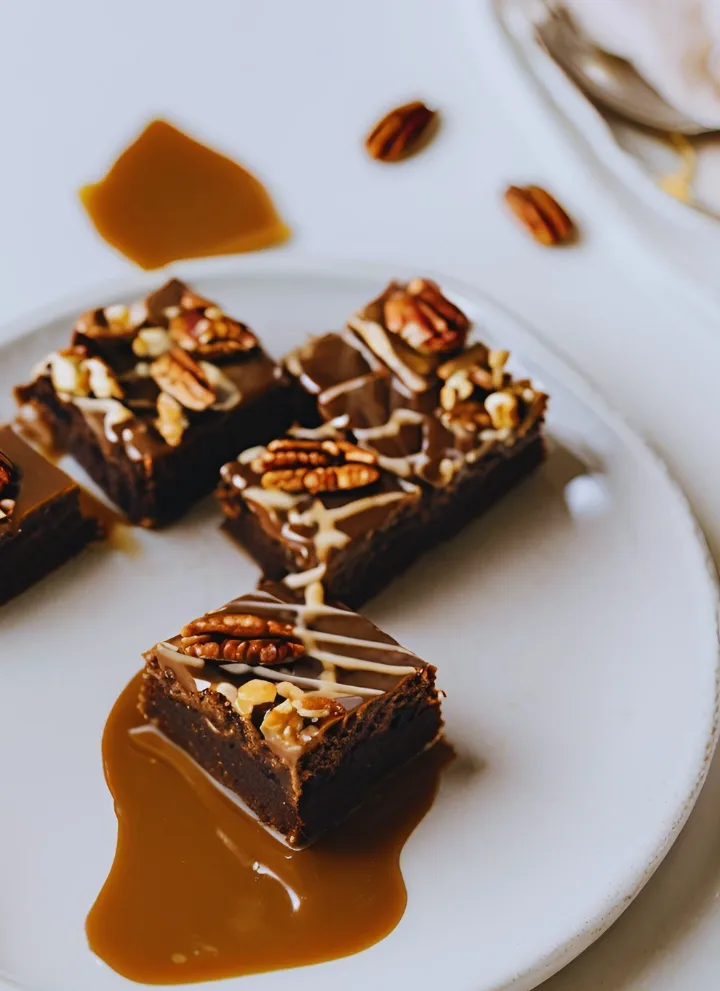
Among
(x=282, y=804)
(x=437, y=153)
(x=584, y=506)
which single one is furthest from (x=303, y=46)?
(x=282, y=804)

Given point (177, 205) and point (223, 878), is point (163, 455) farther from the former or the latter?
point (177, 205)

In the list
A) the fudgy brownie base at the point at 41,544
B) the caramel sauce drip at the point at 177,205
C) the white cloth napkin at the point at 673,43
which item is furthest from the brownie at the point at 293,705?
the white cloth napkin at the point at 673,43

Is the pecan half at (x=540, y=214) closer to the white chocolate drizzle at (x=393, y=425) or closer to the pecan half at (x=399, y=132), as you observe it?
the pecan half at (x=399, y=132)

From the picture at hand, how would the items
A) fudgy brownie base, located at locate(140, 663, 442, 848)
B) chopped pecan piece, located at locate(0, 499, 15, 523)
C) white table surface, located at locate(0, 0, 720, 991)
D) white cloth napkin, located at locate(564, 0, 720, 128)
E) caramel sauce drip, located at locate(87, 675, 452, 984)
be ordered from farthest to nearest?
white cloth napkin, located at locate(564, 0, 720, 128) → white table surface, located at locate(0, 0, 720, 991) → chopped pecan piece, located at locate(0, 499, 15, 523) → fudgy brownie base, located at locate(140, 663, 442, 848) → caramel sauce drip, located at locate(87, 675, 452, 984)

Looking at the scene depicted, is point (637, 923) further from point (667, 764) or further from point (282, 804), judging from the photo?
point (282, 804)

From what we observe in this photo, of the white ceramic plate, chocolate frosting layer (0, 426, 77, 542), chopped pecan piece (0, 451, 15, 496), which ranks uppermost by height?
chopped pecan piece (0, 451, 15, 496)

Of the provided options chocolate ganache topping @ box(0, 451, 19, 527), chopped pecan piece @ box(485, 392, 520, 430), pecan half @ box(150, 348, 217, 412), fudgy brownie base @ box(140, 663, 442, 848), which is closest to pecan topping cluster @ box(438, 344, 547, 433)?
chopped pecan piece @ box(485, 392, 520, 430)

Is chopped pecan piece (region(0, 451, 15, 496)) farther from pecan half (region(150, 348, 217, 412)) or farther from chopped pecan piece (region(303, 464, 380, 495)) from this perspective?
chopped pecan piece (region(303, 464, 380, 495))
